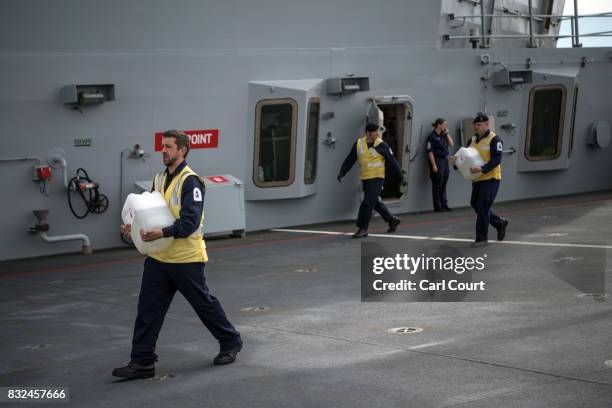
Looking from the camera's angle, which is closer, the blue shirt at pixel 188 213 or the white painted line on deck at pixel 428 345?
the blue shirt at pixel 188 213

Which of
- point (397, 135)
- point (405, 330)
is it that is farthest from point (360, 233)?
point (405, 330)

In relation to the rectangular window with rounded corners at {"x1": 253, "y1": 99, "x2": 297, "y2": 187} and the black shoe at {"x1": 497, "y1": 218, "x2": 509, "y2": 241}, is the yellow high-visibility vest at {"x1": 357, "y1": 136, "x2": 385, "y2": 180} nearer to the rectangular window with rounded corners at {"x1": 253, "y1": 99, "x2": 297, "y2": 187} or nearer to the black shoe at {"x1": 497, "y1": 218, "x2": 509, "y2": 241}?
the rectangular window with rounded corners at {"x1": 253, "y1": 99, "x2": 297, "y2": 187}

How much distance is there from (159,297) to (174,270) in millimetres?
259

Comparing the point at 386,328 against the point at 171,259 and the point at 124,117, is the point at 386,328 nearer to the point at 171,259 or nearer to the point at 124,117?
the point at 171,259

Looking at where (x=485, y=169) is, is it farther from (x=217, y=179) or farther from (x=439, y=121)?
(x=439, y=121)

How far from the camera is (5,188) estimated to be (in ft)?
47.4

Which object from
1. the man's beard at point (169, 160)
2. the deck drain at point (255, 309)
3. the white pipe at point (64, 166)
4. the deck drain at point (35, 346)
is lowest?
the deck drain at point (35, 346)

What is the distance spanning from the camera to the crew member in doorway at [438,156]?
19328 mm

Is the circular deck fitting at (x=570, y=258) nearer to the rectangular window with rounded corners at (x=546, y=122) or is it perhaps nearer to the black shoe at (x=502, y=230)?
the black shoe at (x=502, y=230)

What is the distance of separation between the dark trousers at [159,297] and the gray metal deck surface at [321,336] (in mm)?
300

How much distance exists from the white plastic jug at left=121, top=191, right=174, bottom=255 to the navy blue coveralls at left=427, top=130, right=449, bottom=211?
39.9 feet

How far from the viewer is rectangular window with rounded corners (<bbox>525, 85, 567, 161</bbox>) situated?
70.5 ft

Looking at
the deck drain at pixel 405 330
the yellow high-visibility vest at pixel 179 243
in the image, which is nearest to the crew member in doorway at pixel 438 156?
the deck drain at pixel 405 330

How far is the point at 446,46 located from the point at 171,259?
47.2ft
